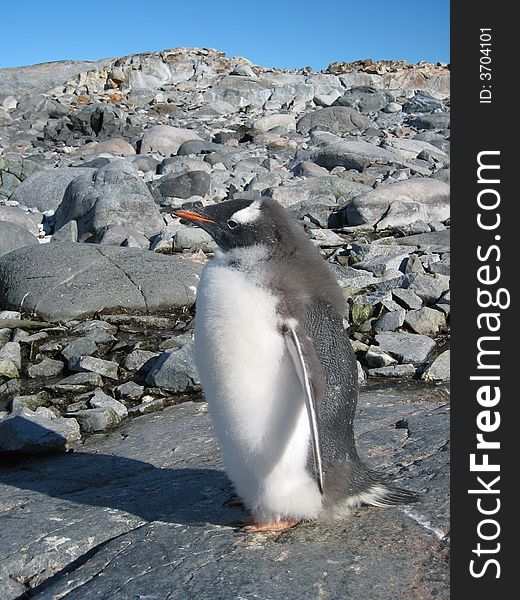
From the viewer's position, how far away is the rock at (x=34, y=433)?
13.4 ft

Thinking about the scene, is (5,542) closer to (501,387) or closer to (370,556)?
(370,556)

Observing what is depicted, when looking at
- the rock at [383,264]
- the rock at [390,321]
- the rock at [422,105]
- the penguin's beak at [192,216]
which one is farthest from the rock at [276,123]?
the penguin's beak at [192,216]

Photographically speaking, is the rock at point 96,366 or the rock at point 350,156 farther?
the rock at point 350,156

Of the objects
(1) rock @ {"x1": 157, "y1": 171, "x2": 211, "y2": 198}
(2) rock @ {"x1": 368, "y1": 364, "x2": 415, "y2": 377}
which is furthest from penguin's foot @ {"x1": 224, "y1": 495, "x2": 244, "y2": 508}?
(1) rock @ {"x1": 157, "y1": 171, "x2": 211, "y2": 198}

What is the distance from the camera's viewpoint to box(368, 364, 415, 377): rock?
527 cm

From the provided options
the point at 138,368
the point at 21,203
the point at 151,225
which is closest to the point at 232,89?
the point at 21,203

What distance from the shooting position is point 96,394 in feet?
16.2

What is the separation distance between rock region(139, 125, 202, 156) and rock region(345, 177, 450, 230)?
8.27m

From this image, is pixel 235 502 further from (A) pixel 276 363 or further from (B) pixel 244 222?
(B) pixel 244 222

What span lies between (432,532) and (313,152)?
13.4 meters

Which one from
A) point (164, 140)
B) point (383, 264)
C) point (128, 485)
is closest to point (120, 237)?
point (383, 264)

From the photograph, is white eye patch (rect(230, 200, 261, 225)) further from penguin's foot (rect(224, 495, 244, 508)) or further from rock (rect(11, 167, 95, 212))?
rock (rect(11, 167, 95, 212))

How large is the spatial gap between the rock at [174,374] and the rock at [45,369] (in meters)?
0.75

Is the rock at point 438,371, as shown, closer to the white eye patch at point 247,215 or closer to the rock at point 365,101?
the white eye patch at point 247,215
